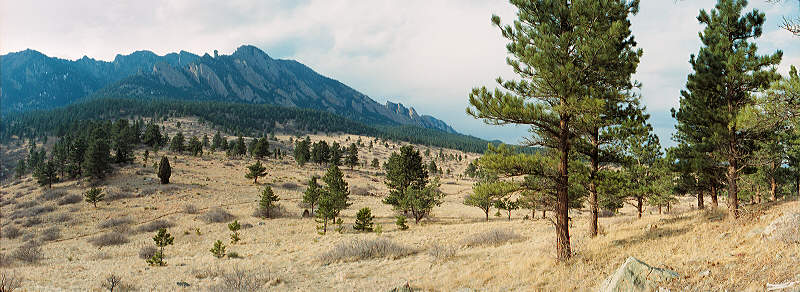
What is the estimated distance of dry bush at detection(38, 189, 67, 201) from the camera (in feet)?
147

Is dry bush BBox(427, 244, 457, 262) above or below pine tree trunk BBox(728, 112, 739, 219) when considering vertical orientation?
below

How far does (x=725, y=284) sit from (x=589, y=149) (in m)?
8.20

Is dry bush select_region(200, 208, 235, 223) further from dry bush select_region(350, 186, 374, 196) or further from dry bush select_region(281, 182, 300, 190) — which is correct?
dry bush select_region(350, 186, 374, 196)

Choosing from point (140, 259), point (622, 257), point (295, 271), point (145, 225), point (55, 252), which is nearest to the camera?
point (622, 257)

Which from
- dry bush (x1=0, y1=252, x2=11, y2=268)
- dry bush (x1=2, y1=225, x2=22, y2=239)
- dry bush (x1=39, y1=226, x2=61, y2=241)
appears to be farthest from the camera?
dry bush (x1=2, y1=225, x2=22, y2=239)

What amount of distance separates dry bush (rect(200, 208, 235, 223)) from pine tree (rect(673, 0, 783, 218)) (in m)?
40.8

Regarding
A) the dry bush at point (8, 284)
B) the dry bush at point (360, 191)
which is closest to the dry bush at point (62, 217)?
the dry bush at point (8, 284)

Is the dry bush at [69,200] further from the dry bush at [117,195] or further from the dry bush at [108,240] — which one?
the dry bush at [108,240]

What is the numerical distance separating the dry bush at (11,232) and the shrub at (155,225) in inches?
460

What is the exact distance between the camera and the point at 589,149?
1399 cm

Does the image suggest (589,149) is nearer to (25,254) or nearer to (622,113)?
(622,113)

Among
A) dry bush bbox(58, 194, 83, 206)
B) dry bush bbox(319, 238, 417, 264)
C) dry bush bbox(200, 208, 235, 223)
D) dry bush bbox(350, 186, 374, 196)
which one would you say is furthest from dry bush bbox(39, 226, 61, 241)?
dry bush bbox(350, 186, 374, 196)

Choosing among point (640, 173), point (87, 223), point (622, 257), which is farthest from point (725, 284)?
point (87, 223)

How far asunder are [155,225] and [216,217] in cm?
565
